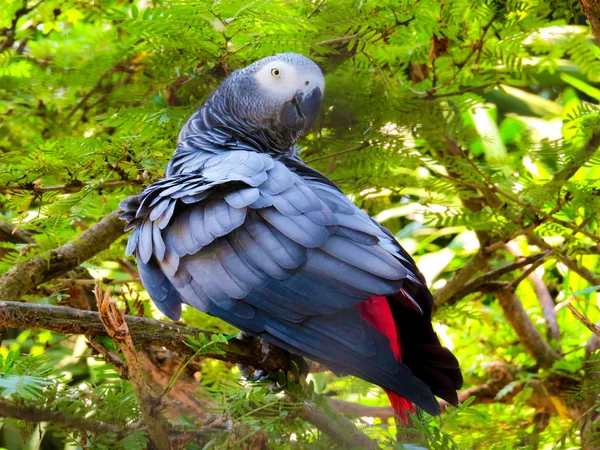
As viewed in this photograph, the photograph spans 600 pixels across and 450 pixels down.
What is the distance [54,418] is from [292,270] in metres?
0.37

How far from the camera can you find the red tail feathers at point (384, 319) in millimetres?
957

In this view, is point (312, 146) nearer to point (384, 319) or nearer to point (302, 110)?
point (302, 110)

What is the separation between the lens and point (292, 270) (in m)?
0.93

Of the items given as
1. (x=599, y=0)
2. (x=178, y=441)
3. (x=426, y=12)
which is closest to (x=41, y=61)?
(x=426, y=12)

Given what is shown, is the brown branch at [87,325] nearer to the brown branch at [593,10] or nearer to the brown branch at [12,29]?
the brown branch at [593,10]

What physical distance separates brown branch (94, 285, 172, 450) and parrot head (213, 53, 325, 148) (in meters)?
0.57

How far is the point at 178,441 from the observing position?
843 mm

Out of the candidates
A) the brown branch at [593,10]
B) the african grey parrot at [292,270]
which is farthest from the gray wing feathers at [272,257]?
the brown branch at [593,10]

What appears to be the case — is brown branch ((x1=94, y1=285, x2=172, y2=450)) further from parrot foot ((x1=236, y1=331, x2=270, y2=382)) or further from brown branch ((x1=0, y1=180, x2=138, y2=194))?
brown branch ((x1=0, y1=180, x2=138, y2=194))

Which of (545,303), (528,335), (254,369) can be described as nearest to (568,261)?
(528,335)

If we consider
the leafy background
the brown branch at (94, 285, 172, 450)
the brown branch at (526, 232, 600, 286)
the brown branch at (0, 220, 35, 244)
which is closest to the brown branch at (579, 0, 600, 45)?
the leafy background

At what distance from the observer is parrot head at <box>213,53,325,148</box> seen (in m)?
1.19

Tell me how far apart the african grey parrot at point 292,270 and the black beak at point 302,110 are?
0.53 ft

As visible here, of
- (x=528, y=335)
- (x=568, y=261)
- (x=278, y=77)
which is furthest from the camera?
(x=528, y=335)
